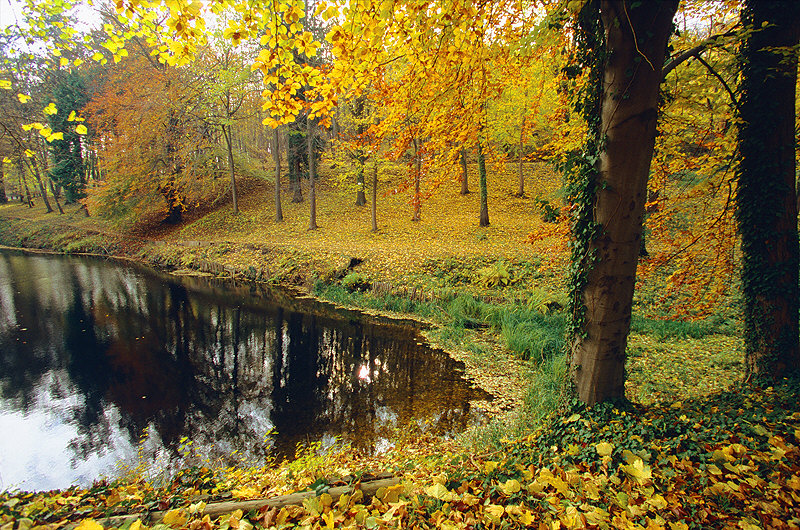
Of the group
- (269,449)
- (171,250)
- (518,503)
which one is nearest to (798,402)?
(518,503)

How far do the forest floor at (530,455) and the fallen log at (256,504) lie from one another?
0.22 ft

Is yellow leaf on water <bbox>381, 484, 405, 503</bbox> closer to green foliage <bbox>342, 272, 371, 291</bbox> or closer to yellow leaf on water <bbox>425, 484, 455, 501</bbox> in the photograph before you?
yellow leaf on water <bbox>425, 484, 455, 501</bbox>

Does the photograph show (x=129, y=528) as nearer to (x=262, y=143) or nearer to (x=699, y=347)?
(x=699, y=347)

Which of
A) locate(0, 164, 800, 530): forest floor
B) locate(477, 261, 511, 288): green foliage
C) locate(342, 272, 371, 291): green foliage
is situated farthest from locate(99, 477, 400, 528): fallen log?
locate(342, 272, 371, 291): green foliage

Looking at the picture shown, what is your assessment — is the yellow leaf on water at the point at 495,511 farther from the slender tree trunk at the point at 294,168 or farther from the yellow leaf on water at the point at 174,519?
the slender tree trunk at the point at 294,168

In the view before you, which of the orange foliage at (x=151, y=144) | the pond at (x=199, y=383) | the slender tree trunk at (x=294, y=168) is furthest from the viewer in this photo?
the slender tree trunk at (x=294, y=168)

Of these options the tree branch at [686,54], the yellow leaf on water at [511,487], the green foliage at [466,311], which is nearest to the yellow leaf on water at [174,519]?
the yellow leaf on water at [511,487]

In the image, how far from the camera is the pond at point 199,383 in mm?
5297

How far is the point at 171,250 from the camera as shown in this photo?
63.7 ft

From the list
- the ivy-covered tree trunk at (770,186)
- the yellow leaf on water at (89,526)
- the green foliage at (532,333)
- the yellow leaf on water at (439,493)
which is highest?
the ivy-covered tree trunk at (770,186)

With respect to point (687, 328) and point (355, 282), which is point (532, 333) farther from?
point (355, 282)

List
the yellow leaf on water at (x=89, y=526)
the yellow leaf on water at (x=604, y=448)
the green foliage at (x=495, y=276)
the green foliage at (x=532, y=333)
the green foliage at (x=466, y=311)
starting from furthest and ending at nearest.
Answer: the green foliage at (x=495, y=276), the green foliage at (x=466, y=311), the green foliage at (x=532, y=333), the yellow leaf on water at (x=604, y=448), the yellow leaf on water at (x=89, y=526)

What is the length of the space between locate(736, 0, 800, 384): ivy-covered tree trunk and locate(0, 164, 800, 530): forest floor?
527 mm

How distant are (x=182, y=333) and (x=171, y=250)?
11.5 meters
